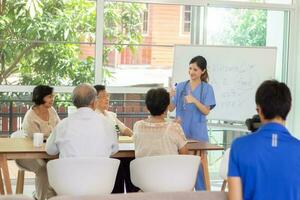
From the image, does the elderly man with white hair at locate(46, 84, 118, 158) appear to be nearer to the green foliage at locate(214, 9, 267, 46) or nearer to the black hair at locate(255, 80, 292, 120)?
the black hair at locate(255, 80, 292, 120)

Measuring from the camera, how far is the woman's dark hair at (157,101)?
3342 mm

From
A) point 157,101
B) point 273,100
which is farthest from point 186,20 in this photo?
point 273,100

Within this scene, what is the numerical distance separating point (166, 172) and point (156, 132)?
1.16 feet

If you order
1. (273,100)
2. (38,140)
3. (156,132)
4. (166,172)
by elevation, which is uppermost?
(273,100)

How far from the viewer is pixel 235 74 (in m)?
5.59

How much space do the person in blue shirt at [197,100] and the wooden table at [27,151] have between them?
0.52 metres

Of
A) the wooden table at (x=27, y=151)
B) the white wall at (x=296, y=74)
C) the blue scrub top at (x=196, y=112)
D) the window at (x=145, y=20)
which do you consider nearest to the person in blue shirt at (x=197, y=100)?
the blue scrub top at (x=196, y=112)

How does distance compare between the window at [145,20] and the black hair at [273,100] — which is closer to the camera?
the black hair at [273,100]

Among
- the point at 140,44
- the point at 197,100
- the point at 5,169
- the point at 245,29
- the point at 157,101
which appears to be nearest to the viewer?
the point at 157,101

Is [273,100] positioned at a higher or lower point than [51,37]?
lower

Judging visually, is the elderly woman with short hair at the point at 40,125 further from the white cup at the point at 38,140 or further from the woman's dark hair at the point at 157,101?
the woman's dark hair at the point at 157,101

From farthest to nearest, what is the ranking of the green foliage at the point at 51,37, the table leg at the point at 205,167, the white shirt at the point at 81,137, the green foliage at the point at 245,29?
the green foliage at the point at 245,29, the green foliage at the point at 51,37, the table leg at the point at 205,167, the white shirt at the point at 81,137

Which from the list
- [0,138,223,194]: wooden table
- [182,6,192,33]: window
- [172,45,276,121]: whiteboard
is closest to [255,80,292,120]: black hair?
[0,138,223,194]: wooden table

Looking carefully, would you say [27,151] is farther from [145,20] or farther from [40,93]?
[145,20]
